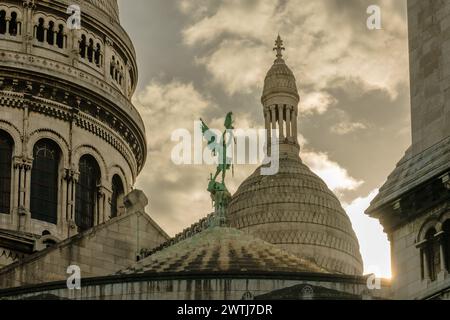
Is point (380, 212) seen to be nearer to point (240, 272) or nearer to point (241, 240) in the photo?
point (240, 272)

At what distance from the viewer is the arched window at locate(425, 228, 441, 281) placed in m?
40.3

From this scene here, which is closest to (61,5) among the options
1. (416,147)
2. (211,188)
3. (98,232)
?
(98,232)

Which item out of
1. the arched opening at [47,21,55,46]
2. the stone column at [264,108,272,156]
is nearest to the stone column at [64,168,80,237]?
the arched opening at [47,21,55,46]

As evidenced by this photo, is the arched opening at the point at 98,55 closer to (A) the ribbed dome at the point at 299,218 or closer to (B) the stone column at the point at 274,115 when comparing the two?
(A) the ribbed dome at the point at 299,218

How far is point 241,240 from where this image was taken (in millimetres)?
60469

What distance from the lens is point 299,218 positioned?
89125 millimetres

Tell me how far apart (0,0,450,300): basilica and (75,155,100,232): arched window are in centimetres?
7

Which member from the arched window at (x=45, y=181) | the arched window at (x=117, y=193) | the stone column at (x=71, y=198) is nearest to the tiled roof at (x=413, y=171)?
the stone column at (x=71, y=198)

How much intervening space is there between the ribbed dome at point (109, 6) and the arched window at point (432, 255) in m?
50.0

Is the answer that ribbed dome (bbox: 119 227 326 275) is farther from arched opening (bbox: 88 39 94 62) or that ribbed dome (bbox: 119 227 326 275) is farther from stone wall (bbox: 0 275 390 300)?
arched opening (bbox: 88 39 94 62)
